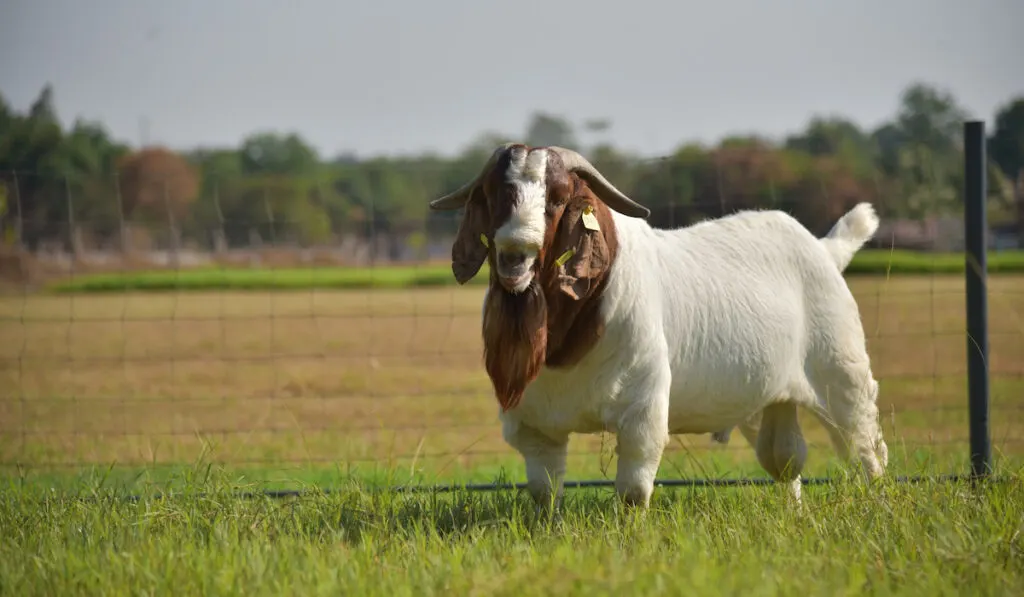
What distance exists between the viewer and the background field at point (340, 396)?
824 centimetres

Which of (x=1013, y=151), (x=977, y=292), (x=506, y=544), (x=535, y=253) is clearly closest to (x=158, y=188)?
(x=1013, y=151)

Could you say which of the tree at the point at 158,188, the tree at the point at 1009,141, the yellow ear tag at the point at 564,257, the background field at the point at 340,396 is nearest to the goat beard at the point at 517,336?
the yellow ear tag at the point at 564,257

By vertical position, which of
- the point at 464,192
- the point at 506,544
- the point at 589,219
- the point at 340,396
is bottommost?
the point at 340,396

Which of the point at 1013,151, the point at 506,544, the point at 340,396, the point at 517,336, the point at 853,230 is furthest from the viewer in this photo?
the point at 1013,151

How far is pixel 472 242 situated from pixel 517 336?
0.52 m

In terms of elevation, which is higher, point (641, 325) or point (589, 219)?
point (589, 219)

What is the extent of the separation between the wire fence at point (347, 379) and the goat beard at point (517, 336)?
1149 millimetres

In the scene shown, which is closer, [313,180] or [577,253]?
[577,253]

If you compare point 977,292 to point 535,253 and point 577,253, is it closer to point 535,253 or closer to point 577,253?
point 577,253

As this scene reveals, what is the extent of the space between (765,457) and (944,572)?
7.98 ft

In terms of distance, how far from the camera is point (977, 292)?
22.2ft

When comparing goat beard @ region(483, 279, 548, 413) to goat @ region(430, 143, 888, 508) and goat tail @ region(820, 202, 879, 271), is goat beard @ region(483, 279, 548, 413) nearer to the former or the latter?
goat @ region(430, 143, 888, 508)

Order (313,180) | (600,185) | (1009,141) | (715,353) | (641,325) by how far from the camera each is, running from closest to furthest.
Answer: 1. (600,185)
2. (641,325)
3. (715,353)
4. (1009,141)
5. (313,180)

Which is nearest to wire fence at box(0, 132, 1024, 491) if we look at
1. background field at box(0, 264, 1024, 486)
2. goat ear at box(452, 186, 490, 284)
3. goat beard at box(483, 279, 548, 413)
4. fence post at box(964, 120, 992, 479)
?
background field at box(0, 264, 1024, 486)
